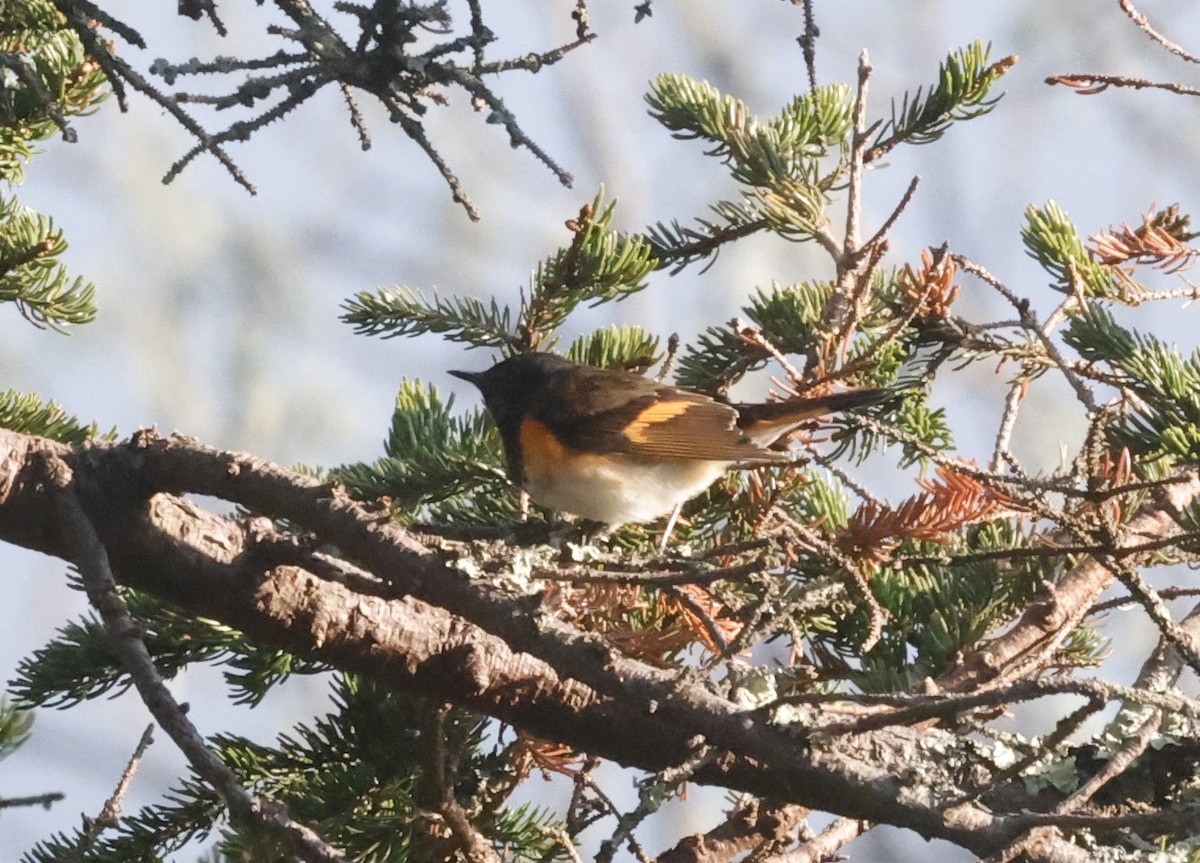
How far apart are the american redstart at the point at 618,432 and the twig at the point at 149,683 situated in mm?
1091

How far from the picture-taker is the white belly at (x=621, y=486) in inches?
101

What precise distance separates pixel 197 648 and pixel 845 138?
1.75 m

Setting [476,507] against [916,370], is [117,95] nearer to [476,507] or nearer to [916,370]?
[476,507]

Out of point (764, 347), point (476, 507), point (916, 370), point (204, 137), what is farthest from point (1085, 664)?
point (204, 137)

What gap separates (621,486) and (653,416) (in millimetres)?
349

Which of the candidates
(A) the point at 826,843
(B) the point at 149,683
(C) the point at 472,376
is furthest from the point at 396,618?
(C) the point at 472,376

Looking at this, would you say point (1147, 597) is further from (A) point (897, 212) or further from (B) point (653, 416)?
(B) point (653, 416)

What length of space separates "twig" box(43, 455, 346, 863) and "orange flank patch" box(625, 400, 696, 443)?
1.68 metres

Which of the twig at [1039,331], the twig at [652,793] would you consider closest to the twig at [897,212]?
the twig at [1039,331]

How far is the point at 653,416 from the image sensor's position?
3066 millimetres

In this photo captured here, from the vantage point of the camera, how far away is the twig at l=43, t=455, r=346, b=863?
3.55ft

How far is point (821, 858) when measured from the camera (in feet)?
6.19

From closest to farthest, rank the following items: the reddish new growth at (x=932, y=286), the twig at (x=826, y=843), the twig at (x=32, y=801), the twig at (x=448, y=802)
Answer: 1. the twig at (x=32, y=801)
2. the twig at (x=448, y=802)
3. the twig at (x=826, y=843)
4. the reddish new growth at (x=932, y=286)

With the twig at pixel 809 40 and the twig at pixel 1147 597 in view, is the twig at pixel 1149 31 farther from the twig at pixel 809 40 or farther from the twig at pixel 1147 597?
the twig at pixel 1147 597
